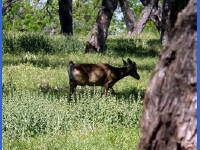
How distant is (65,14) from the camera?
24.3m

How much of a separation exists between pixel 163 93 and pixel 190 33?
575mm

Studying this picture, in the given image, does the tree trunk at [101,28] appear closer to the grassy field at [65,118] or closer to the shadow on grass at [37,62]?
the shadow on grass at [37,62]

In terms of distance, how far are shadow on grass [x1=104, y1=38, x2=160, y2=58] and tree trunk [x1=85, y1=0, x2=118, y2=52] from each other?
0.79 m

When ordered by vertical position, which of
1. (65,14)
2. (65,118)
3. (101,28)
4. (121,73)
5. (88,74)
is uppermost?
(65,14)

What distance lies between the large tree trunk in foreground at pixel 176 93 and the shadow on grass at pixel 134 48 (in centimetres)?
1542

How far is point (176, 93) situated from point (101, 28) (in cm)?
1580

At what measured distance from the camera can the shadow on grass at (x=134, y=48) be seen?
20.2 metres

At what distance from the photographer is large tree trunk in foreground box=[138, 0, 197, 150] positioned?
4031 mm

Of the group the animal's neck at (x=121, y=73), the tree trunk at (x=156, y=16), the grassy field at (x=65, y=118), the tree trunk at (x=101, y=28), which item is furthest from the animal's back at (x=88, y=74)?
the tree trunk at (x=156, y=16)

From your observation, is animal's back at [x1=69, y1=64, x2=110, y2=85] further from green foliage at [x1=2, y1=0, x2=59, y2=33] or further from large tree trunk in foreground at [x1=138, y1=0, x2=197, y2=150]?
green foliage at [x1=2, y1=0, x2=59, y2=33]

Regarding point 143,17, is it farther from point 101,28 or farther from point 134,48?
point 101,28

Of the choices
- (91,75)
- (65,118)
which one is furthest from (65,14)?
(65,118)

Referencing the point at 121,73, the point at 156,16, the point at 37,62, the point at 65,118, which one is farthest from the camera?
the point at 156,16

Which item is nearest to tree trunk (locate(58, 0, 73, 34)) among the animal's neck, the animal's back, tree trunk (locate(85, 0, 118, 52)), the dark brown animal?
tree trunk (locate(85, 0, 118, 52))
